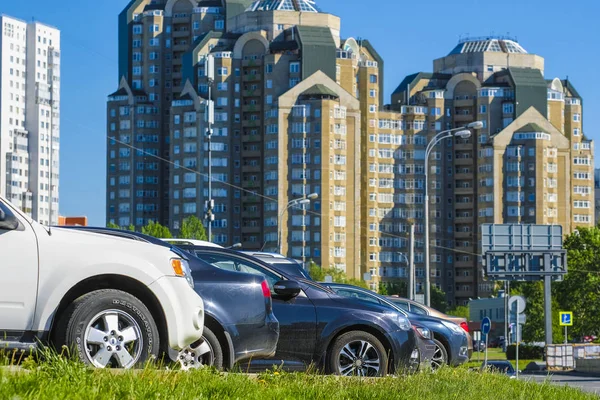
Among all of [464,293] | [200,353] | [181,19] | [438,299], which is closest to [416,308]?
[200,353]

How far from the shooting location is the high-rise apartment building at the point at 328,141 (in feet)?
478

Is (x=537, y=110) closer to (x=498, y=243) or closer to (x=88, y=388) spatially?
(x=498, y=243)

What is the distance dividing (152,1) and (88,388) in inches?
6544

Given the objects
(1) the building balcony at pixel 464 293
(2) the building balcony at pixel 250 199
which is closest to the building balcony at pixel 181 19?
(2) the building balcony at pixel 250 199

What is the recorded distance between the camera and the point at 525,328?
103812 millimetres

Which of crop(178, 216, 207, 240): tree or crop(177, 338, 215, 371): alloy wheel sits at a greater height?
crop(178, 216, 207, 240): tree

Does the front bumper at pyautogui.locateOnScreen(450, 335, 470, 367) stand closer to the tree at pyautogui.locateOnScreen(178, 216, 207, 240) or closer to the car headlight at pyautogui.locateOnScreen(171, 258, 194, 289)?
the car headlight at pyautogui.locateOnScreen(171, 258, 194, 289)

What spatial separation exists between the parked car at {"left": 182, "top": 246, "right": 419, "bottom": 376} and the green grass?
1395mm

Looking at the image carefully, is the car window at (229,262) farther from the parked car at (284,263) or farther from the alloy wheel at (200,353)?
the parked car at (284,263)

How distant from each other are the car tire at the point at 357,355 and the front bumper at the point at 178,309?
13.8 ft

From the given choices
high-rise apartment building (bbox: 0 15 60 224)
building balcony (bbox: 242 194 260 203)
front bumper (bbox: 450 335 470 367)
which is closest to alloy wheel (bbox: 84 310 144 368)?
front bumper (bbox: 450 335 470 367)

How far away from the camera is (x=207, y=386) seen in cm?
953

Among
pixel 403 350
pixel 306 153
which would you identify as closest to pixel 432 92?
pixel 306 153

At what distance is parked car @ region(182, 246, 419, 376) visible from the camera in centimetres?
1495
